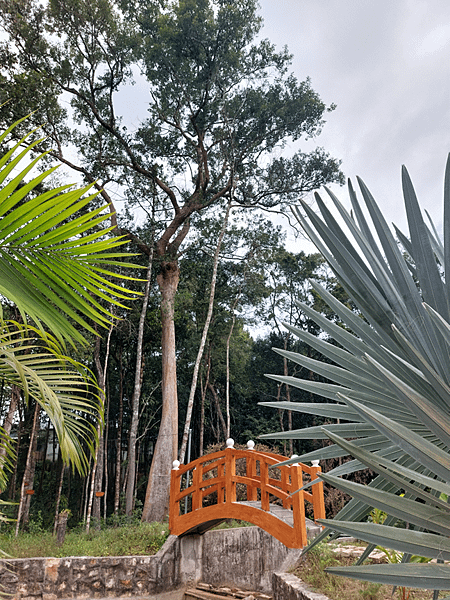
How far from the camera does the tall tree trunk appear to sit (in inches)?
345

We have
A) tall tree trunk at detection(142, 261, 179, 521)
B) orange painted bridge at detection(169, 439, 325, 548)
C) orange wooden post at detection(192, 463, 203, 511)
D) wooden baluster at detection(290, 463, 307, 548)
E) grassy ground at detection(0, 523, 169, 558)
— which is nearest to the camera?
wooden baluster at detection(290, 463, 307, 548)

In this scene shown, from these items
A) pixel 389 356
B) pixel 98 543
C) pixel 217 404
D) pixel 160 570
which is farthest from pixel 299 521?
pixel 217 404

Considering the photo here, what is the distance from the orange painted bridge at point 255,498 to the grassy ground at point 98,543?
612mm

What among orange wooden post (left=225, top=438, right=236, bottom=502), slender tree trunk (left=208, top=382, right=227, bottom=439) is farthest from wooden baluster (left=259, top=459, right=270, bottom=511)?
slender tree trunk (left=208, top=382, right=227, bottom=439)

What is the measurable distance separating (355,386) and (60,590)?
6992mm

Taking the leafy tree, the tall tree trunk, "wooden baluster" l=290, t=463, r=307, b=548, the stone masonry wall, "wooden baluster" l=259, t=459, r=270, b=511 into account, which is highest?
the leafy tree

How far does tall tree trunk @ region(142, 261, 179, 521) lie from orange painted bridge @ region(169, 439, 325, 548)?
2369 millimetres

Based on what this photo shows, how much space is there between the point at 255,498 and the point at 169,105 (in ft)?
30.7

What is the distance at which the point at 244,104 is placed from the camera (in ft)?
36.8

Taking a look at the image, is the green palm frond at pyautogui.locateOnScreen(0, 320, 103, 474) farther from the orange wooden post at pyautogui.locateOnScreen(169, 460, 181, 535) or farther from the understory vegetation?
the understory vegetation

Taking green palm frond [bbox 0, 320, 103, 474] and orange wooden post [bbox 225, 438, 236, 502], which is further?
orange wooden post [bbox 225, 438, 236, 502]

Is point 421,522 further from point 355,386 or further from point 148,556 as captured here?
point 148,556

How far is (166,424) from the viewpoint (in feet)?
31.4

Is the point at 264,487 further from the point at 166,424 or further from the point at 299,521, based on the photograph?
the point at 166,424
